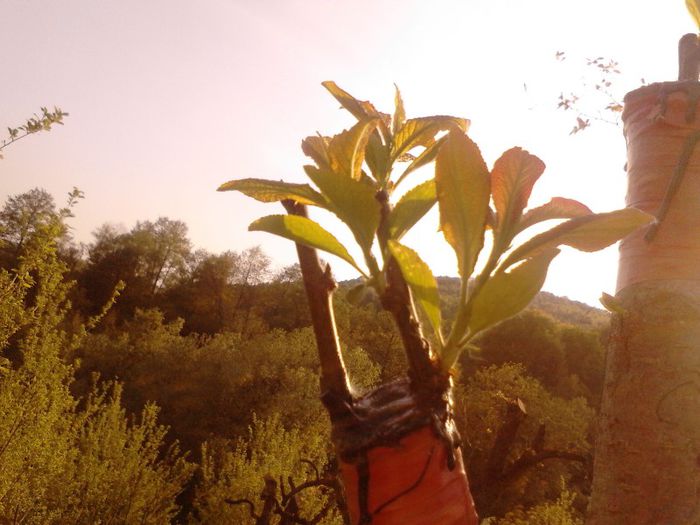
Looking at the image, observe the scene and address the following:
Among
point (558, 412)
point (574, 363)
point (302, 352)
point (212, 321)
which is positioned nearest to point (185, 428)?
point (302, 352)

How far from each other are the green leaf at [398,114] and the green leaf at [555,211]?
0.64 ft

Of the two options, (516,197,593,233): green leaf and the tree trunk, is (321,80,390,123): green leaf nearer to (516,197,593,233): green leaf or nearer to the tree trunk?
(516,197,593,233): green leaf

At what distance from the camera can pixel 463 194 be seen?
1.65 feet

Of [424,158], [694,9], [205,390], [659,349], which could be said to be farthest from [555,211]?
[205,390]

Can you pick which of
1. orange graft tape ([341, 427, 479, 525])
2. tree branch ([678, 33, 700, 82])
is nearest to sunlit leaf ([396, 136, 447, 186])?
orange graft tape ([341, 427, 479, 525])

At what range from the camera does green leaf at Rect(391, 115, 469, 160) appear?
585 mm

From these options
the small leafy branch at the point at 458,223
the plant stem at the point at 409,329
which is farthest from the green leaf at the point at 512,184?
the plant stem at the point at 409,329

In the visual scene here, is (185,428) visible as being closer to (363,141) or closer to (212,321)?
(212,321)

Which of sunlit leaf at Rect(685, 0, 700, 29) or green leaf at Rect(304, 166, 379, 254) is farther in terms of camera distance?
sunlit leaf at Rect(685, 0, 700, 29)

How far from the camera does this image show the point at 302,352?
23.4 m

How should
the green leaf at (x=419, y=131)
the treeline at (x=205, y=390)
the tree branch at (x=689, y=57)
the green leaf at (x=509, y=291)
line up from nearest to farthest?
the green leaf at (x=509, y=291) < the green leaf at (x=419, y=131) < the tree branch at (x=689, y=57) < the treeline at (x=205, y=390)

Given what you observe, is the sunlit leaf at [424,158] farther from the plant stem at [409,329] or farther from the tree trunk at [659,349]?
the tree trunk at [659,349]

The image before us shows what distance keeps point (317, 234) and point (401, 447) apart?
21cm

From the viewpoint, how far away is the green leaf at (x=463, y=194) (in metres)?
0.49
